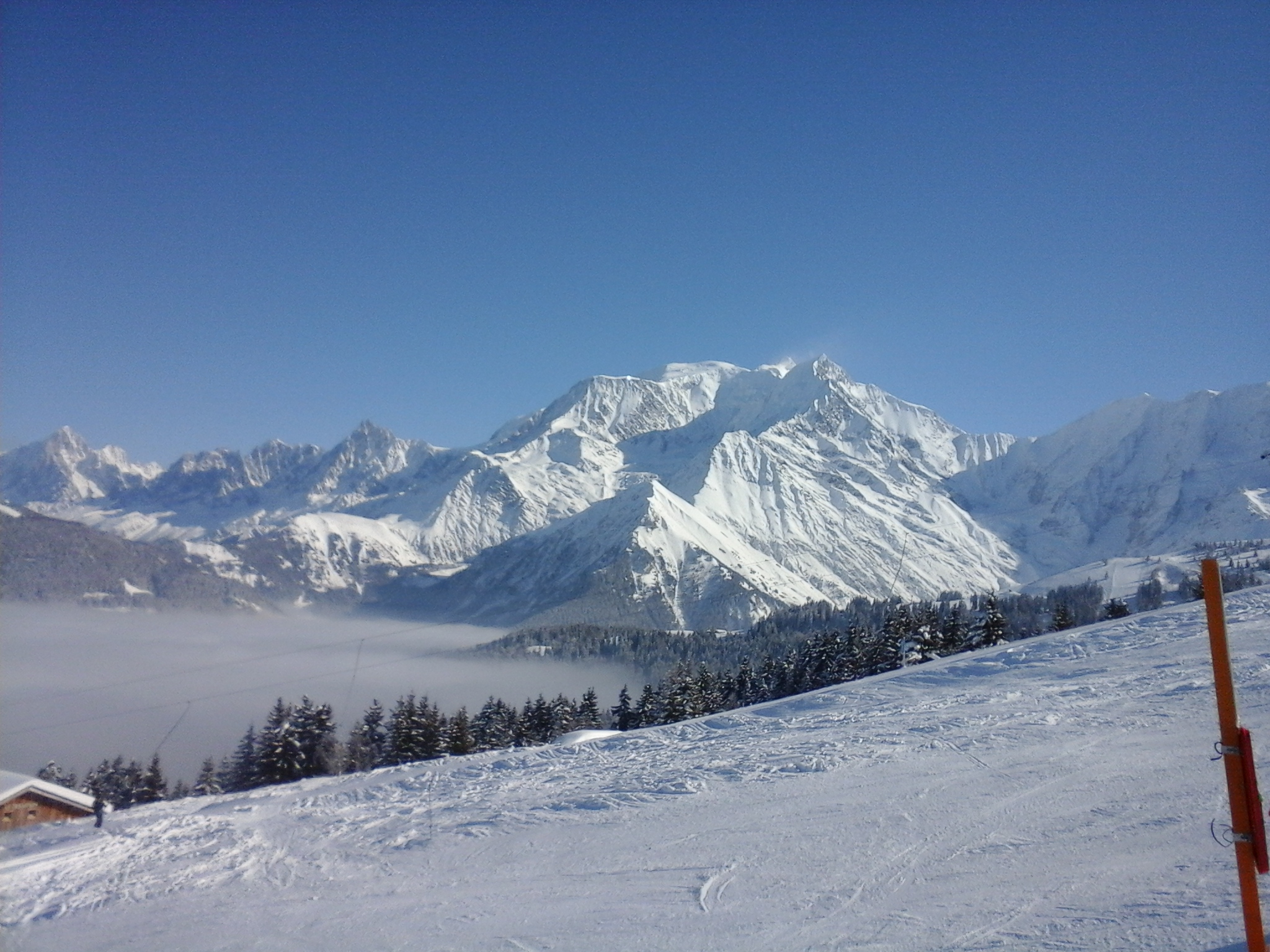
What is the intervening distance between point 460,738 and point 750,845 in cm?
3744

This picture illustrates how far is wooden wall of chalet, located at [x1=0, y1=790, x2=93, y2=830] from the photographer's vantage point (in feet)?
83.5

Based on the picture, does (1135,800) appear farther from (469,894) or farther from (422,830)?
(422,830)

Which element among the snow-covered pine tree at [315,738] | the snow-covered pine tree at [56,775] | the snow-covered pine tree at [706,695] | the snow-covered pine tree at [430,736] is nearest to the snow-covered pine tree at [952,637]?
the snow-covered pine tree at [706,695]

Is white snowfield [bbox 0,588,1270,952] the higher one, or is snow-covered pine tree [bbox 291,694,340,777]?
white snowfield [bbox 0,588,1270,952]

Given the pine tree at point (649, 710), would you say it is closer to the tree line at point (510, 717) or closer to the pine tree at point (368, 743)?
the tree line at point (510, 717)

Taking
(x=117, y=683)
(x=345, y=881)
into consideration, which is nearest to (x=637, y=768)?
(x=345, y=881)

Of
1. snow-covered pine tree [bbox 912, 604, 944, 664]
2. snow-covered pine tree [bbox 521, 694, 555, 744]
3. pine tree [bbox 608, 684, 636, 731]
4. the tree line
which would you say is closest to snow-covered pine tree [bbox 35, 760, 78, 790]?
the tree line

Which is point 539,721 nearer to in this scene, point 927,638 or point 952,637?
point 927,638

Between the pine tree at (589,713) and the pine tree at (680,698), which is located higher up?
the pine tree at (680,698)

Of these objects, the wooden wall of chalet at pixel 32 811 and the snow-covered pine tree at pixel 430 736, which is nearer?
the wooden wall of chalet at pixel 32 811

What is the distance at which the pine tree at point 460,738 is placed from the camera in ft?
150

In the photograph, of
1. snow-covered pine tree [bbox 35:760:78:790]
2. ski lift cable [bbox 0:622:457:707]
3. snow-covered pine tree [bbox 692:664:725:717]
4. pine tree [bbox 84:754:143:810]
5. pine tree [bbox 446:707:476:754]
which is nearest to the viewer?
pine tree [bbox 84:754:143:810]

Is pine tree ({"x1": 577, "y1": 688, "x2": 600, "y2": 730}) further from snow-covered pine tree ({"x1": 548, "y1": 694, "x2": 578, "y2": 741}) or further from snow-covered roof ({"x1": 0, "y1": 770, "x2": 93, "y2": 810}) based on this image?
snow-covered roof ({"x1": 0, "y1": 770, "x2": 93, "y2": 810})

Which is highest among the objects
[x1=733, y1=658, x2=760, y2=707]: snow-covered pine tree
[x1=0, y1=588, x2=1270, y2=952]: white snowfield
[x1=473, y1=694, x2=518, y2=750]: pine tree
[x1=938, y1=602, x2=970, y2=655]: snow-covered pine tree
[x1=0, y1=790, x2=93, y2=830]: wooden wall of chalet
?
[x1=0, y1=588, x2=1270, y2=952]: white snowfield
